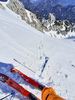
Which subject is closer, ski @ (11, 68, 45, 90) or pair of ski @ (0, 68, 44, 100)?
pair of ski @ (0, 68, 44, 100)

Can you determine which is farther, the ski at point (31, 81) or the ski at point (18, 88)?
the ski at point (31, 81)

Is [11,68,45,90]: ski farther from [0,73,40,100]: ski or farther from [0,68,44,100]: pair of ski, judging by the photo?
[0,73,40,100]: ski

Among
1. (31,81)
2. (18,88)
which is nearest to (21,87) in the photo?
(18,88)

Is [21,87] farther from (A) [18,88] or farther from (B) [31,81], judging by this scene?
(B) [31,81]

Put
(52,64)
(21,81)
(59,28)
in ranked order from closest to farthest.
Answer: (21,81), (52,64), (59,28)

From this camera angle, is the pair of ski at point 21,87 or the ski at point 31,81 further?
the ski at point 31,81

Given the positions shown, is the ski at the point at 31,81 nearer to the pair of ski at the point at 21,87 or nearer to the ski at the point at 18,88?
the pair of ski at the point at 21,87

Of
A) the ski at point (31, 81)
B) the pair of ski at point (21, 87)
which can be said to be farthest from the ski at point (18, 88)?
the ski at point (31, 81)

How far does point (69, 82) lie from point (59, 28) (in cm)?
5920

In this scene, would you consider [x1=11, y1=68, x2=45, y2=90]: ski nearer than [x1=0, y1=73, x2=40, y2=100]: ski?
No

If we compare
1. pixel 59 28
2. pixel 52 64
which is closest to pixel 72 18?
pixel 59 28

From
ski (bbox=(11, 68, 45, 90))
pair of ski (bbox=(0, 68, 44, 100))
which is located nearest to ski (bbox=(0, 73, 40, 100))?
pair of ski (bbox=(0, 68, 44, 100))

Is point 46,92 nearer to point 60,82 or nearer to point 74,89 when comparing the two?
point 60,82

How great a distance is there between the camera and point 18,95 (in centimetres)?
264
